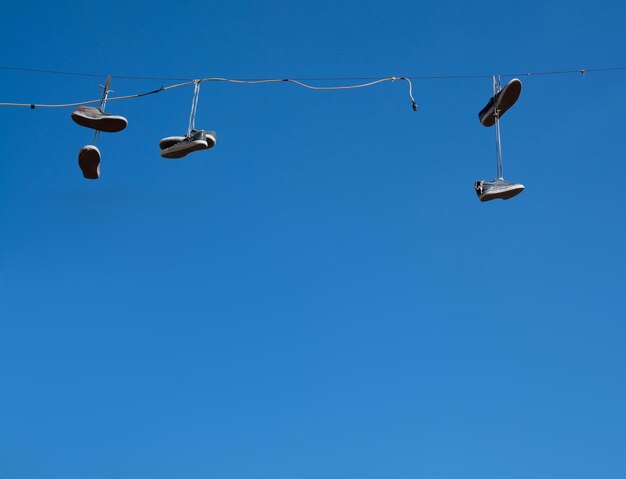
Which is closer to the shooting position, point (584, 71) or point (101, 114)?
point (101, 114)

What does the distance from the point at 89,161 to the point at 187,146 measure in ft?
3.38

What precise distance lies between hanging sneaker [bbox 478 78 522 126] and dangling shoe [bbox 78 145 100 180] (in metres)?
4.04

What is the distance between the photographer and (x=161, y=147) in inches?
350

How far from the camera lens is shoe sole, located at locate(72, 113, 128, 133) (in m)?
8.41

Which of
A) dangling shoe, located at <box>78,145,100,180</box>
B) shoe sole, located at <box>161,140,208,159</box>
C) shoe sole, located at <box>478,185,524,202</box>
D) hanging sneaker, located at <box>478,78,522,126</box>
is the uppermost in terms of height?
hanging sneaker, located at <box>478,78,522,126</box>

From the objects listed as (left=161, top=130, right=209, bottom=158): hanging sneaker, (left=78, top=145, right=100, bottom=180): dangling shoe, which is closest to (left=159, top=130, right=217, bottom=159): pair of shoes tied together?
(left=161, top=130, right=209, bottom=158): hanging sneaker

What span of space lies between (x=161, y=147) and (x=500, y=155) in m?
3.49

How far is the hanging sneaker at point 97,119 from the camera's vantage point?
330 inches

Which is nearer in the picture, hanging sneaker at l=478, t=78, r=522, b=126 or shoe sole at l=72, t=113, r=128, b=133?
shoe sole at l=72, t=113, r=128, b=133

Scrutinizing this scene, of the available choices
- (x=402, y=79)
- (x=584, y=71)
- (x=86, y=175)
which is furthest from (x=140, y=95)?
(x=584, y=71)

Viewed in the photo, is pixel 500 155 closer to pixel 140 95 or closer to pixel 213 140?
pixel 213 140

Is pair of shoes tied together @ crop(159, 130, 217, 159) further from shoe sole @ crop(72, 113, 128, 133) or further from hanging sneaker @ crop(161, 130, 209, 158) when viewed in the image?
shoe sole @ crop(72, 113, 128, 133)

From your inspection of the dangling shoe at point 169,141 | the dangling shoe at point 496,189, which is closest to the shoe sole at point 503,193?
the dangling shoe at point 496,189

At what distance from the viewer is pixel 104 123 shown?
336 inches
